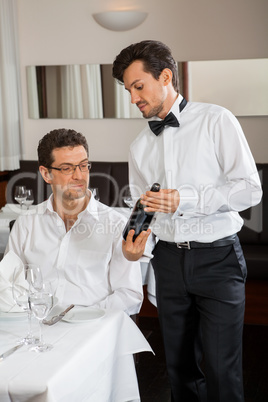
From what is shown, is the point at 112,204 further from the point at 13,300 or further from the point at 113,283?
the point at 13,300

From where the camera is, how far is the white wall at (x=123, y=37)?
15.3 feet

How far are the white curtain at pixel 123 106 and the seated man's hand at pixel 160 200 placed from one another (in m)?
3.18

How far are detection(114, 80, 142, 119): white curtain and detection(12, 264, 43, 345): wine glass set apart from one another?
3500 mm

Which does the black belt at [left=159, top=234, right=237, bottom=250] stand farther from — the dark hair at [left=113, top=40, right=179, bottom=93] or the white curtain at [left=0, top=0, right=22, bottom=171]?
the white curtain at [left=0, top=0, right=22, bottom=171]

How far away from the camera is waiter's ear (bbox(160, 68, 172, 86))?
2014mm

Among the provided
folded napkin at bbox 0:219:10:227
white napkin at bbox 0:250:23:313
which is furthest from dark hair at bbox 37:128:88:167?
folded napkin at bbox 0:219:10:227

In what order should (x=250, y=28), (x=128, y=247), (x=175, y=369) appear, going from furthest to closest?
(x=250, y=28) → (x=175, y=369) → (x=128, y=247)

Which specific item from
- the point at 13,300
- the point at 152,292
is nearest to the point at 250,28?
the point at 152,292

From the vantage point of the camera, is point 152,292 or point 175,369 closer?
point 175,369

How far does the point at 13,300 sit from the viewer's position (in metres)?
1.80

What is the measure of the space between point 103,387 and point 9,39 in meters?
4.12

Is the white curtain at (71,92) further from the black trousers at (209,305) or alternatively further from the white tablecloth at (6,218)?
the black trousers at (209,305)

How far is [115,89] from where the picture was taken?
16.5 ft

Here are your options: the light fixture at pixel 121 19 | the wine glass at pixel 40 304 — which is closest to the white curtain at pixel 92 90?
the light fixture at pixel 121 19
